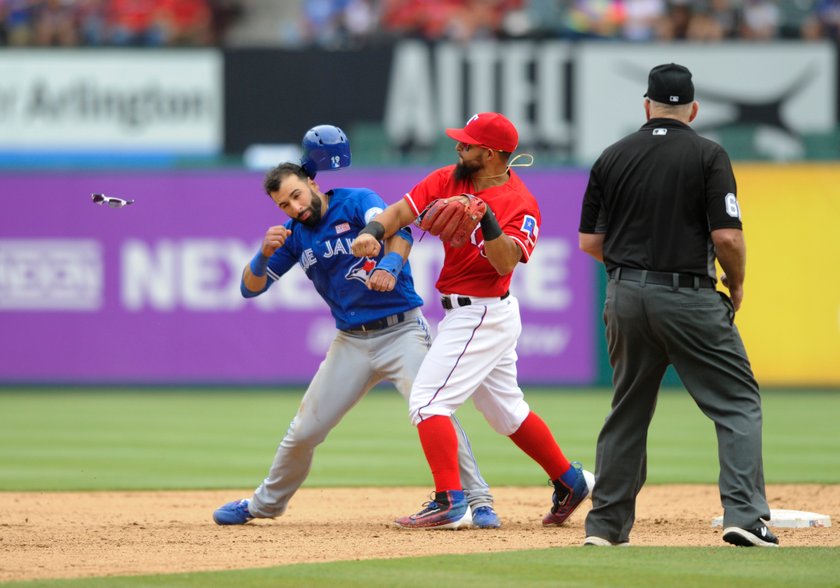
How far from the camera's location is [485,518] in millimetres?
7305

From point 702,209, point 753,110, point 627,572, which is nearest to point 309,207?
point 702,209

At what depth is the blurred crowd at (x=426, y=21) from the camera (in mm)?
19484

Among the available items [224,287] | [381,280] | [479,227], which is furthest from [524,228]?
[224,287]

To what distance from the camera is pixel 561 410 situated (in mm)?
14781

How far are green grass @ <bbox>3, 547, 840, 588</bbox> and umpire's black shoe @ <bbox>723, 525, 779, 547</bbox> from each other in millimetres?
54

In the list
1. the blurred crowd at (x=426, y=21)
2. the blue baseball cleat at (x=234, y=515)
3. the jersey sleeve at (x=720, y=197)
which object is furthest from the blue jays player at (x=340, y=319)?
the blurred crowd at (x=426, y=21)

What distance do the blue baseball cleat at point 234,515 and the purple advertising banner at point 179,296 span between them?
31.0ft

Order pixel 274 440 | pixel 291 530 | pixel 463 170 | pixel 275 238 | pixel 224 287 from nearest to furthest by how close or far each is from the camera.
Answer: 1. pixel 463 170
2. pixel 275 238
3. pixel 291 530
4. pixel 274 440
5. pixel 224 287

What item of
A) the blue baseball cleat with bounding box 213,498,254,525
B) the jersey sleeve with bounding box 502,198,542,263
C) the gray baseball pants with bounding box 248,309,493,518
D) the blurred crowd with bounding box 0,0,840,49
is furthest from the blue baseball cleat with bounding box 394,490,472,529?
the blurred crowd with bounding box 0,0,840,49

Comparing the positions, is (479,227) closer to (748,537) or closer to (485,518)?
(485,518)

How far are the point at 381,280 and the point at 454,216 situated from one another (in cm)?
49

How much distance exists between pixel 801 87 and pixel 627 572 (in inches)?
579

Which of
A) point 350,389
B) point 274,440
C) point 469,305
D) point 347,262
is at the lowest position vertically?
point 274,440

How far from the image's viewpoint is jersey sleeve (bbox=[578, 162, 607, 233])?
20.7 feet
